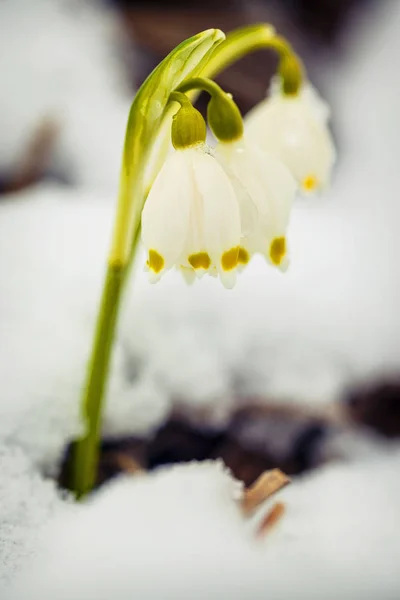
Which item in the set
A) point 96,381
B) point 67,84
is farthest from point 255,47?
point 67,84

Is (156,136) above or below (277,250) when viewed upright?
above

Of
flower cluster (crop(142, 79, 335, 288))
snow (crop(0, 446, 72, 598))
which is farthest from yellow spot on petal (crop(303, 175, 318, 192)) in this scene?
snow (crop(0, 446, 72, 598))

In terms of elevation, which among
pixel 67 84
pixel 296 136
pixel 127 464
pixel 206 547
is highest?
pixel 67 84

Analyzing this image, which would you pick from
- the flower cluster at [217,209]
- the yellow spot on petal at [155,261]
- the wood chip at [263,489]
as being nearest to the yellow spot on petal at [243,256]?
the flower cluster at [217,209]

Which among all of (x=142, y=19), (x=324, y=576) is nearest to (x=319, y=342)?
(x=324, y=576)

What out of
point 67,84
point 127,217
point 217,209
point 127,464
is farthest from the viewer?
point 67,84

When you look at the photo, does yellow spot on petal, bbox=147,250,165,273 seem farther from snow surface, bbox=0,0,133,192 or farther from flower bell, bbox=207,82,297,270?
snow surface, bbox=0,0,133,192

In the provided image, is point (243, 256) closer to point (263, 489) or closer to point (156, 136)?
point (156, 136)
